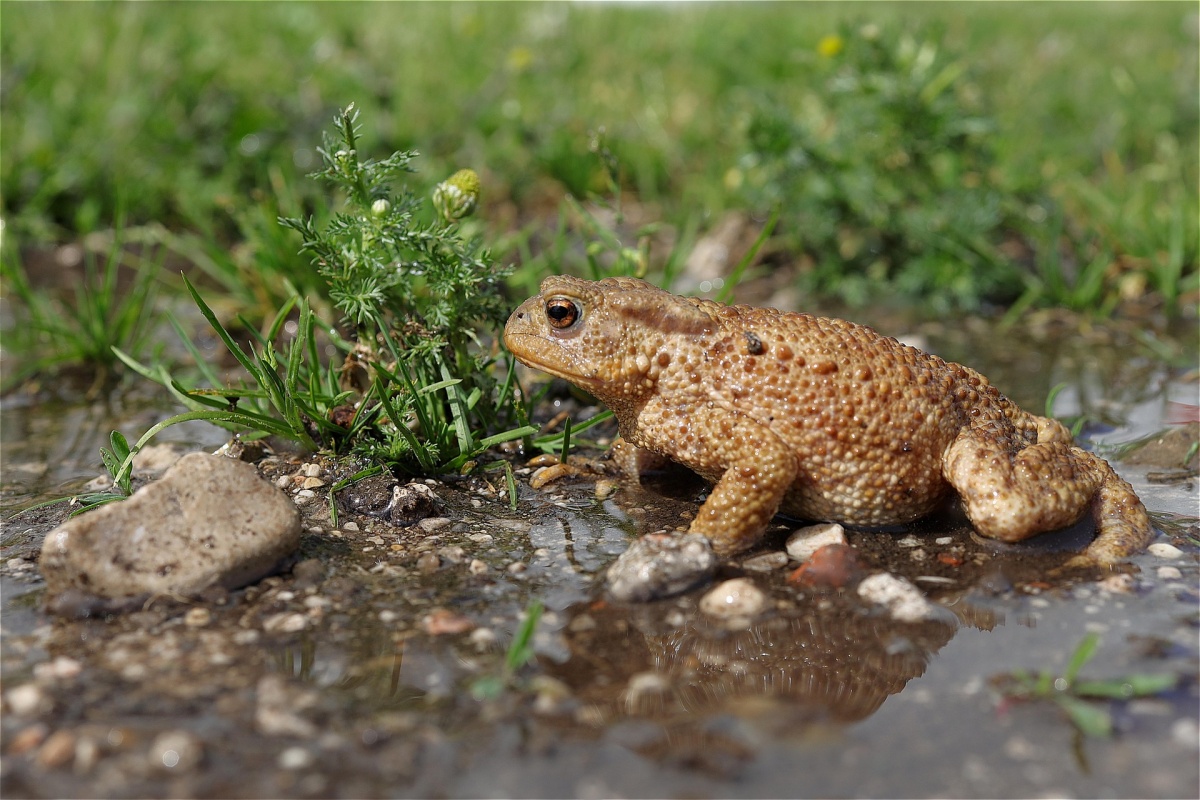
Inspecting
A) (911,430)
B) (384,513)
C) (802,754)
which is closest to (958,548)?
(911,430)

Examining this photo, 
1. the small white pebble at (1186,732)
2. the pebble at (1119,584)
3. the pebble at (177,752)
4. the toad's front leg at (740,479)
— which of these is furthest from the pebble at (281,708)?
the pebble at (1119,584)

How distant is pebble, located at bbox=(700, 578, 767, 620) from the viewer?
102 inches

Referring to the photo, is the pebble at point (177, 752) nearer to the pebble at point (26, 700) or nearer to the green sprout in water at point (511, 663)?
the pebble at point (26, 700)

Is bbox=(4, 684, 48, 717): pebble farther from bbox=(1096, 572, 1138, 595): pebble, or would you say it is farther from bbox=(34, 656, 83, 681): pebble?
bbox=(1096, 572, 1138, 595): pebble

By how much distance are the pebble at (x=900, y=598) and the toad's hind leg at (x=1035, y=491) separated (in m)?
0.37

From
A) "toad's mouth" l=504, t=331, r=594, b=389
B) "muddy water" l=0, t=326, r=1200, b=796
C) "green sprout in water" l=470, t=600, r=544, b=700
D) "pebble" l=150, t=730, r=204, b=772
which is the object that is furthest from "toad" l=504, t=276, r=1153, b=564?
"pebble" l=150, t=730, r=204, b=772

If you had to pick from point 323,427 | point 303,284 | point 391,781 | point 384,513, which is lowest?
point 391,781

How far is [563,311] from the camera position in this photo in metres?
3.05

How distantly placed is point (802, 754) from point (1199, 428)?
250 centimetres

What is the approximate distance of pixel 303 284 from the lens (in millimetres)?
Result: 4723

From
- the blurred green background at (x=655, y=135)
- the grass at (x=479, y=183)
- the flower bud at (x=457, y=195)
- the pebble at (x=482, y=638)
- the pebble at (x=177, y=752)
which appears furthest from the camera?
the blurred green background at (x=655, y=135)

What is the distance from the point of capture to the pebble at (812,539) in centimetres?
289

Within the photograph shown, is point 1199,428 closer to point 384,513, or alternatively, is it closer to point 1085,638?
point 1085,638

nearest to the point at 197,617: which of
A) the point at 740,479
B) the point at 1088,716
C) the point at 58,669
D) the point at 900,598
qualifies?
the point at 58,669
